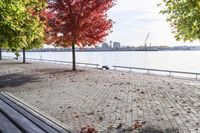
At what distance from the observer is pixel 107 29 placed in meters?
32.2

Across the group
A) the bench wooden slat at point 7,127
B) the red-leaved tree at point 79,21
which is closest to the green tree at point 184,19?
the bench wooden slat at point 7,127

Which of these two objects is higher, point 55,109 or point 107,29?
point 107,29

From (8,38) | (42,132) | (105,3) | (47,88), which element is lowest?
(47,88)

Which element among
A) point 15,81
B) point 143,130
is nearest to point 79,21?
point 15,81

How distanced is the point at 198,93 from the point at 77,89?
597 centimetres

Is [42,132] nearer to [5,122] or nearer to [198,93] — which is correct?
[5,122]

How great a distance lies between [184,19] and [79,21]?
17.8 meters

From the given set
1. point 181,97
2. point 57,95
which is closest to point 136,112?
point 181,97

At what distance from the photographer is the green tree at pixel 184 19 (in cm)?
1295

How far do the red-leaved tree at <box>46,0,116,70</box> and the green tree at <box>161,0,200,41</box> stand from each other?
15884 millimetres

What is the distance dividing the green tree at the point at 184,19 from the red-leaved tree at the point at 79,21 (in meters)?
15.9

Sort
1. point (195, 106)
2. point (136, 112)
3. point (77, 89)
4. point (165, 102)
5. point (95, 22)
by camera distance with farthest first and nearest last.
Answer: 1. point (95, 22)
2. point (77, 89)
3. point (165, 102)
4. point (195, 106)
5. point (136, 112)

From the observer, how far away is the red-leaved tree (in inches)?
1233

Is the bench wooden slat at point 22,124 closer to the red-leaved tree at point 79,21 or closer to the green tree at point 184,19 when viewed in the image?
the green tree at point 184,19
